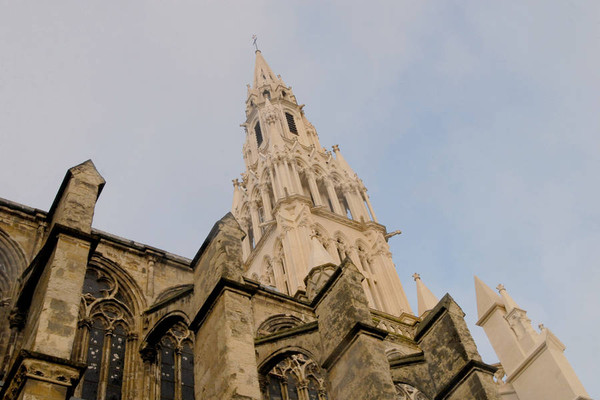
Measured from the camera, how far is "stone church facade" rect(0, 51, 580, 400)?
8.41 meters

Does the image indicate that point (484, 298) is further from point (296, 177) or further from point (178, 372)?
point (296, 177)

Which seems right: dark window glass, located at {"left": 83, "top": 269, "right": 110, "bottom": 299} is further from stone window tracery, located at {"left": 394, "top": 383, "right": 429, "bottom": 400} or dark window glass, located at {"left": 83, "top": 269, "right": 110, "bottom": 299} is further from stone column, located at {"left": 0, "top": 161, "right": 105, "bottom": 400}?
stone window tracery, located at {"left": 394, "top": 383, "right": 429, "bottom": 400}

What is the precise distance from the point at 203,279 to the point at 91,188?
2387mm

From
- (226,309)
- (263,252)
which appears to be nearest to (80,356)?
(226,309)

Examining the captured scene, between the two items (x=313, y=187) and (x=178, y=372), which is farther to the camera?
→ (x=313, y=187)

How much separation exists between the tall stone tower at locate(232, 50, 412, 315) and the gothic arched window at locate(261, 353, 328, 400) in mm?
9831

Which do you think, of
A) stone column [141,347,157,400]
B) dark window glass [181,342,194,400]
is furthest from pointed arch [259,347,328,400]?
stone column [141,347,157,400]

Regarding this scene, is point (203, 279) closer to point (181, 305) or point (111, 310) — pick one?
point (181, 305)

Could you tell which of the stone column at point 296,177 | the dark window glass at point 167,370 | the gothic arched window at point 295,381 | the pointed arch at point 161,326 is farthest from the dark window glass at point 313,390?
the stone column at point 296,177

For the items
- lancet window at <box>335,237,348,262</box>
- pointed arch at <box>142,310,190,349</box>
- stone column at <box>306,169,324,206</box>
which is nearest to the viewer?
pointed arch at <box>142,310,190,349</box>

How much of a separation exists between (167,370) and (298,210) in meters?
16.8

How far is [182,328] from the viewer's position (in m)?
12.7

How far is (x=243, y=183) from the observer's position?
35031mm

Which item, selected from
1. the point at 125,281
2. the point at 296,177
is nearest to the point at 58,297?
the point at 125,281
